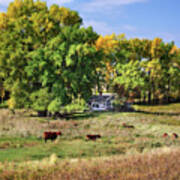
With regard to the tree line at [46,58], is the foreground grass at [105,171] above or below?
below

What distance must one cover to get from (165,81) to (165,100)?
9352 mm

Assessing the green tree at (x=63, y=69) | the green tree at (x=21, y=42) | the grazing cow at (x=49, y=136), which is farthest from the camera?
the green tree at (x=21, y=42)

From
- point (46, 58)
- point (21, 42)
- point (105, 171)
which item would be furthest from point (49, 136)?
point (21, 42)

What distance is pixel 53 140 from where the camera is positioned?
2245 cm

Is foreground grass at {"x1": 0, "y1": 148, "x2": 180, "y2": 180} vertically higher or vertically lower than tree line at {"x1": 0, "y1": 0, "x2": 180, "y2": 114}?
lower

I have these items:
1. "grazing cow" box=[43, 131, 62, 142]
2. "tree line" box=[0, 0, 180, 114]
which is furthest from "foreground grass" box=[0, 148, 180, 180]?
"tree line" box=[0, 0, 180, 114]

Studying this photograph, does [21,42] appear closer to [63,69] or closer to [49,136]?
[63,69]

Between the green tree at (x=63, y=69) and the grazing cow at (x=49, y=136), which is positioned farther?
the green tree at (x=63, y=69)

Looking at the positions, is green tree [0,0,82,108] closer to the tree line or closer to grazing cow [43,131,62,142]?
the tree line

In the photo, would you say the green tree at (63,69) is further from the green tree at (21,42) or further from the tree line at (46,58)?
the green tree at (21,42)

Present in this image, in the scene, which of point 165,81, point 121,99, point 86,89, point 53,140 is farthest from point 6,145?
point 165,81

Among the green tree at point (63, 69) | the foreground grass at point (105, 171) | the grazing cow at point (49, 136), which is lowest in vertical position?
the grazing cow at point (49, 136)

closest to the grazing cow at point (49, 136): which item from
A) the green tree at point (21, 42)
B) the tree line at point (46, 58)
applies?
the tree line at point (46, 58)

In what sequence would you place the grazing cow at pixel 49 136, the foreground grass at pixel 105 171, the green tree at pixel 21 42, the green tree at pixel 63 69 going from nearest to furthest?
the foreground grass at pixel 105 171 < the grazing cow at pixel 49 136 < the green tree at pixel 63 69 < the green tree at pixel 21 42
